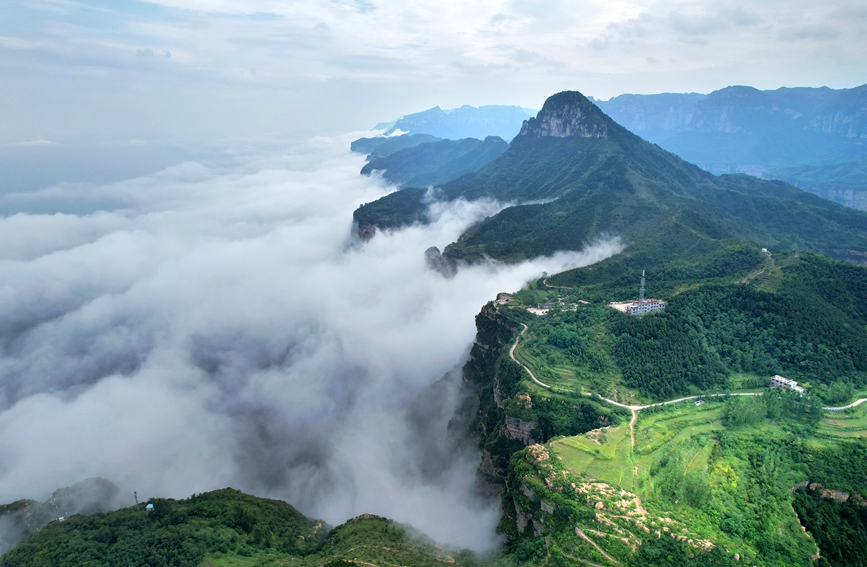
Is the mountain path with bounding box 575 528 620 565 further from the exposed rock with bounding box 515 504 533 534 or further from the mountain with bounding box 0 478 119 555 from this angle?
the mountain with bounding box 0 478 119 555

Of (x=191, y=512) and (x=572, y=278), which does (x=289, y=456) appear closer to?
(x=191, y=512)

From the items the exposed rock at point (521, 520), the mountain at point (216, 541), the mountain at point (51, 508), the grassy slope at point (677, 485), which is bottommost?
the mountain at point (51, 508)

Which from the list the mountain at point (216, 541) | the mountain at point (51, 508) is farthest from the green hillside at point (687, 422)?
the mountain at point (51, 508)

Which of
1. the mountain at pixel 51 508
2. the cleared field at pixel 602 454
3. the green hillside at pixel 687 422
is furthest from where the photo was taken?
the mountain at pixel 51 508

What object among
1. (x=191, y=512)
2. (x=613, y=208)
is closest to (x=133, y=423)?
(x=191, y=512)

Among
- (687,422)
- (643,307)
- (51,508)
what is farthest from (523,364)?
(51,508)

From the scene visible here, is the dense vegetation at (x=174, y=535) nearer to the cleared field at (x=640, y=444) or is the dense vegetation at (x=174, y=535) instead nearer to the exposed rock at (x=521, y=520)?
the exposed rock at (x=521, y=520)
